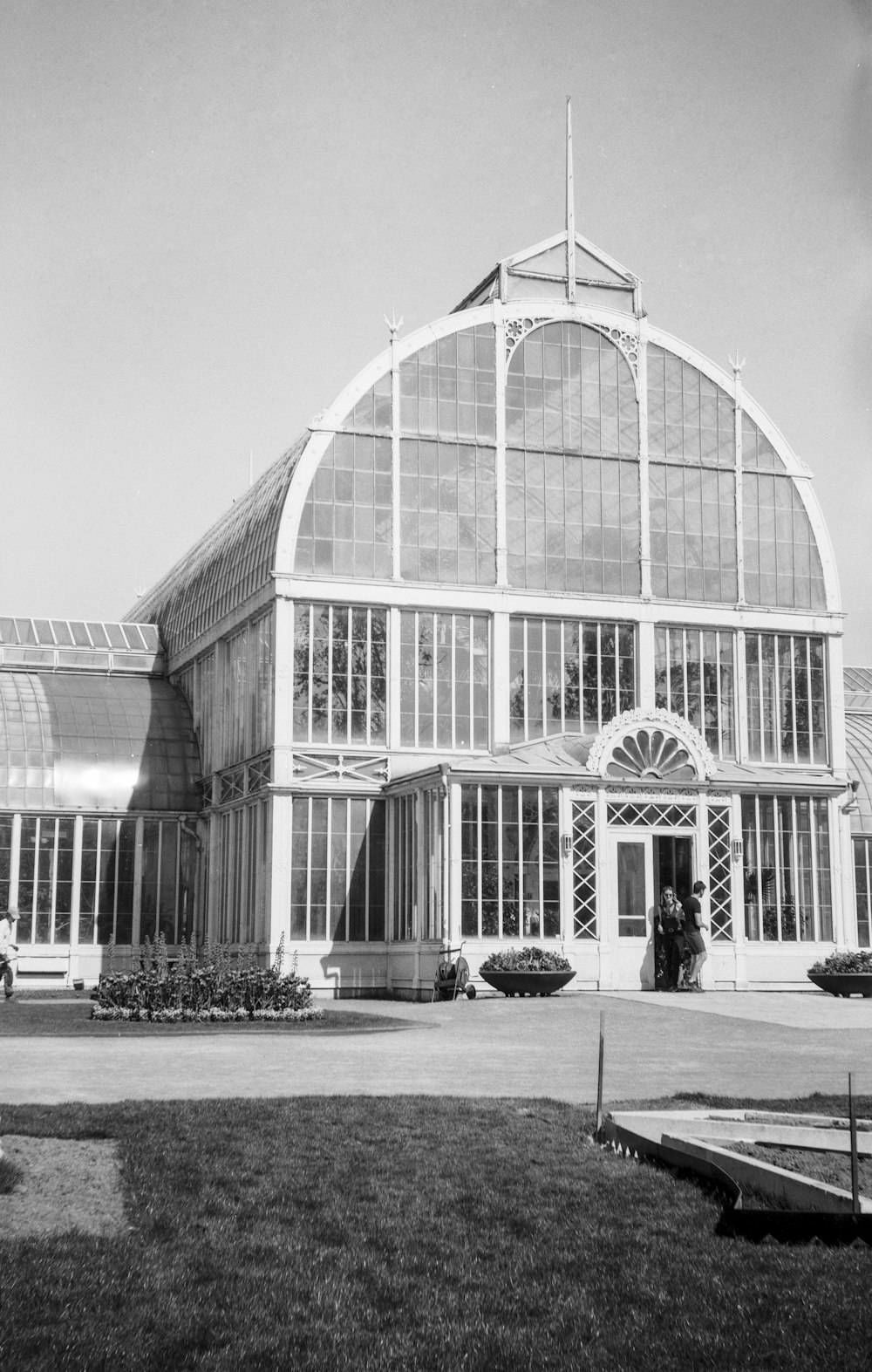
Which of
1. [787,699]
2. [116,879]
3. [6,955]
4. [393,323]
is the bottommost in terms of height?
[6,955]

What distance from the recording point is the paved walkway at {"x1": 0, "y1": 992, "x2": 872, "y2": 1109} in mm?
14977

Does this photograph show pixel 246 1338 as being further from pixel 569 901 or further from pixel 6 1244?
pixel 569 901

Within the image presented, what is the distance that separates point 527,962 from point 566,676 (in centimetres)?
895

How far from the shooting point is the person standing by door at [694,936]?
31.9m

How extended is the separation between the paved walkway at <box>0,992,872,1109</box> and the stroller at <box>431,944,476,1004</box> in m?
4.11

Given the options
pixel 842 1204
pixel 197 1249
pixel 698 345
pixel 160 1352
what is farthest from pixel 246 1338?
pixel 698 345

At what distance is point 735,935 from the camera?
1330 inches

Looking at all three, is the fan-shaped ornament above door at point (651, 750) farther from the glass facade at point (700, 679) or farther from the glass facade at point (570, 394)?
the glass facade at point (570, 394)

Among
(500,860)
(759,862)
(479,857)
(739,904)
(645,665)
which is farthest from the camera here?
(645,665)

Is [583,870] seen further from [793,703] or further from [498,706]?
[793,703]

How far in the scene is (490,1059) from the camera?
1819 centimetres

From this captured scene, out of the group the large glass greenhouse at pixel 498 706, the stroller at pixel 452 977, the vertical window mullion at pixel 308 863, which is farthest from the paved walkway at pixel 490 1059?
the vertical window mullion at pixel 308 863

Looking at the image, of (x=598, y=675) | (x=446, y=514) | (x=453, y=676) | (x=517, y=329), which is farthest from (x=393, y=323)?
(x=598, y=675)

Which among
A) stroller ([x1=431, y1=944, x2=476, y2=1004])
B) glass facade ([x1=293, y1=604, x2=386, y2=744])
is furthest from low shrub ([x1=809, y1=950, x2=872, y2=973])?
glass facade ([x1=293, y1=604, x2=386, y2=744])
